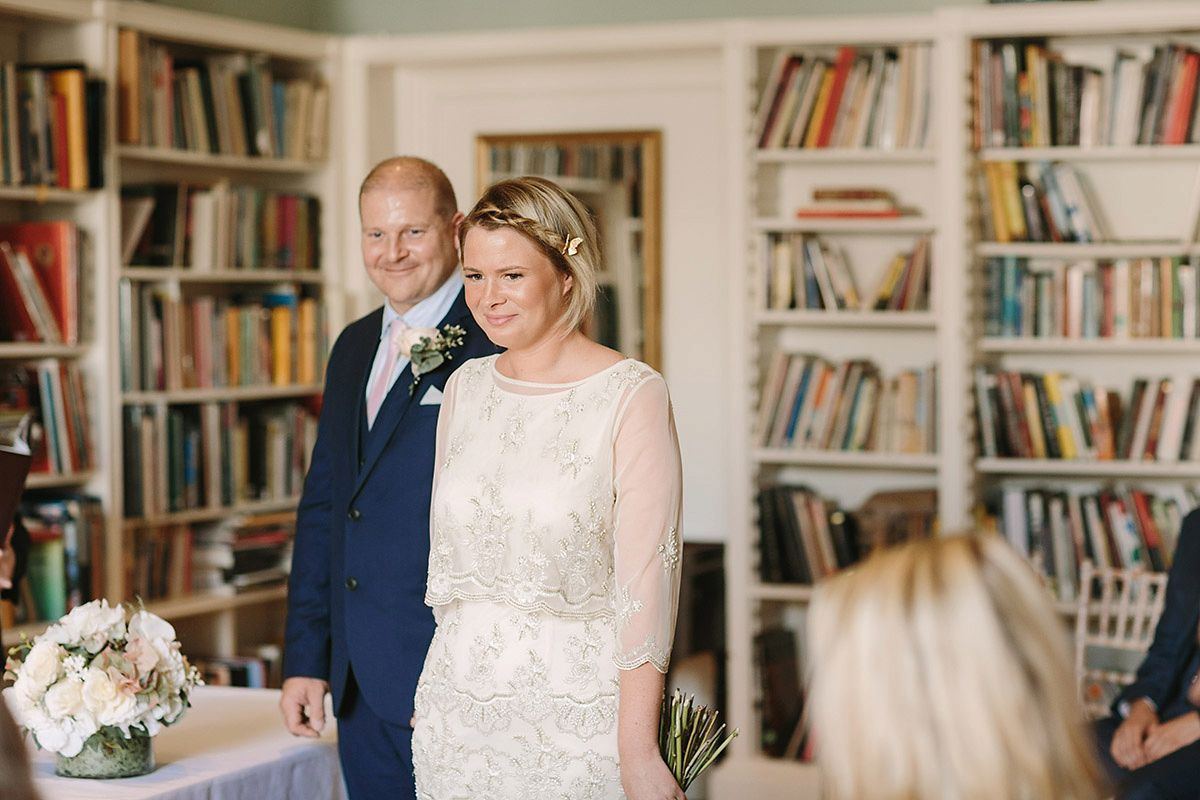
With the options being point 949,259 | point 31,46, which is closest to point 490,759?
point 949,259

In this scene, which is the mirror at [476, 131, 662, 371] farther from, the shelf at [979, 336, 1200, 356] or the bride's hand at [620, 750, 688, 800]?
the bride's hand at [620, 750, 688, 800]

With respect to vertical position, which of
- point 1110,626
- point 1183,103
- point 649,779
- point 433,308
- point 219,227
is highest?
point 1183,103

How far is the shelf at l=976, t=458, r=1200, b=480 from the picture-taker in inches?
155

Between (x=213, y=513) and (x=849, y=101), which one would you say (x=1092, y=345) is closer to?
(x=849, y=101)

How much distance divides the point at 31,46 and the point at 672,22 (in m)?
1.88

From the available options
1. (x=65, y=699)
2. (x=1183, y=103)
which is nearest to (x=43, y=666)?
(x=65, y=699)

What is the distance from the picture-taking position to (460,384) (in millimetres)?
2139

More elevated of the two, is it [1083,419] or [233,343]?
[233,343]

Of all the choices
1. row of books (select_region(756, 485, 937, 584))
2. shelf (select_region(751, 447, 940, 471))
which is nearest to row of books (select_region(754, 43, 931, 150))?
shelf (select_region(751, 447, 940, 471))

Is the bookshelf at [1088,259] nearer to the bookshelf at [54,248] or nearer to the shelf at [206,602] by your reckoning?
the shelf at [206,602]

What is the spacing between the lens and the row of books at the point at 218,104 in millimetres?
3848

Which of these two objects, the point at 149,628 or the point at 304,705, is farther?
the point at 304,705

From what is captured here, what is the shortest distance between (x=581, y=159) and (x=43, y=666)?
2.89 meters

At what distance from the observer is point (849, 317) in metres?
4.09
